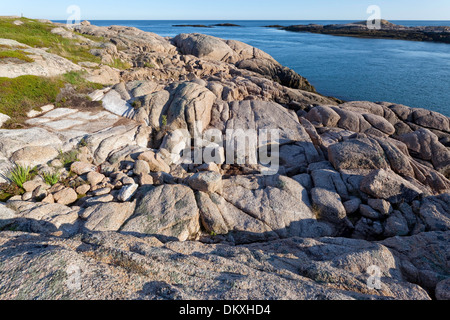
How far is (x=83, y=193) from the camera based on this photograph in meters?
12.6

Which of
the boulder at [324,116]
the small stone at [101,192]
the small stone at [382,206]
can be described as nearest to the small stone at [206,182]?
the small stone at [101,192]

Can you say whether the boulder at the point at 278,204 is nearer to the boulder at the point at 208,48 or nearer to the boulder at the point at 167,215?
the boulder at the point at 167,215

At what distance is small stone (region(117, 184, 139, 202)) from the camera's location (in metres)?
12.1

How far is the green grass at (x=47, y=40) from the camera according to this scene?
28.8 m

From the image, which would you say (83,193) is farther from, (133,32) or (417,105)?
(133,32)

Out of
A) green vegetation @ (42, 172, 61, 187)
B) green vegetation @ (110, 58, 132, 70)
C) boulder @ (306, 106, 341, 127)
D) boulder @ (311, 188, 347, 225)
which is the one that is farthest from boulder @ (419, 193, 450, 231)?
green vegetation @ (110, 58, 132, 70)

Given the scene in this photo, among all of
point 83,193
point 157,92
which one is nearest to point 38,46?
point 157,92

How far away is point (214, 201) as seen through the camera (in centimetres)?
1257

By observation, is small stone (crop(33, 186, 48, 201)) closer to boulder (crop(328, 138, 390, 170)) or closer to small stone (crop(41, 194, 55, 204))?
small stone (crop(41, 194, 55, 204))

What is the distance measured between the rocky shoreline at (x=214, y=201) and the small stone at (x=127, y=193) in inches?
3.2

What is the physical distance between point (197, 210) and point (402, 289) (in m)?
8.66

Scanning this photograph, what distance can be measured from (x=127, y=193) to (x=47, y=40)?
34.6 meters

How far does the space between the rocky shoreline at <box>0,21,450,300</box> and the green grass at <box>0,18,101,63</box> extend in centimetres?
392

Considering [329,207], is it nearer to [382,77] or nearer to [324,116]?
[324,116]
